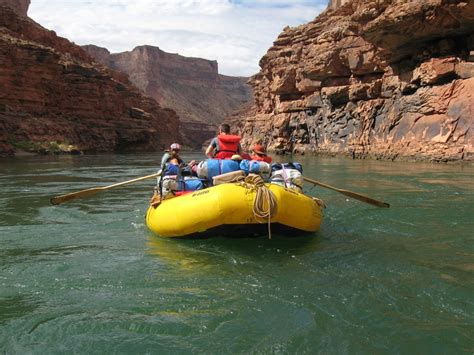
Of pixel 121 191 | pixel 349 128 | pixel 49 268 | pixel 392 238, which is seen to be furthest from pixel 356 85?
pixel 49 268

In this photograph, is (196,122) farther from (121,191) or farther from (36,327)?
(36,327)

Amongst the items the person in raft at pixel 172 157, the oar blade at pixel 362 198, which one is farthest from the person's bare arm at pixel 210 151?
the oar blade at pixel 362 198

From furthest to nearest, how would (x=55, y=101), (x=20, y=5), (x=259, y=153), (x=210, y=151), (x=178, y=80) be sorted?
(x=178, y=80) → (x=20, y=5) → (x=55, y=101) → (x=210, y=151) → (x=259, y=153)

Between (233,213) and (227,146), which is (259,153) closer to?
(227,146)

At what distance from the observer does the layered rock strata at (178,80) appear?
143 meters

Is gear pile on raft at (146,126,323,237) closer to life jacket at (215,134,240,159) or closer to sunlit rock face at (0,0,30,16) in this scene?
life jacket at (215,134,240,159)

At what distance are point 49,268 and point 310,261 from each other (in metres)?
Answer: 2.90

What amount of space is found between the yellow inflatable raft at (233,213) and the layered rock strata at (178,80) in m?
122

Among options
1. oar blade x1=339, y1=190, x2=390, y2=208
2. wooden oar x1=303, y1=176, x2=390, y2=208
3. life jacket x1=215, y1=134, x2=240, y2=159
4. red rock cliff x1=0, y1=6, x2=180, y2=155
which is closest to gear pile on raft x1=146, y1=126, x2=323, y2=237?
life jacket x1=215, y1=134, x2=240, y2=159

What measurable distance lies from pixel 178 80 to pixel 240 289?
159784mm

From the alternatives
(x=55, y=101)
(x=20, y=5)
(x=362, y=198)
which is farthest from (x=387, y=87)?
(x=20, y=5)

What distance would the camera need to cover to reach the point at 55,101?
45.1 m

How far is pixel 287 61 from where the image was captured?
A: 50.2 metres

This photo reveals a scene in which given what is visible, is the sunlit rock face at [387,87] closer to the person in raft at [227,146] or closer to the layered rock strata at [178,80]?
the person in raft at [227,146]
